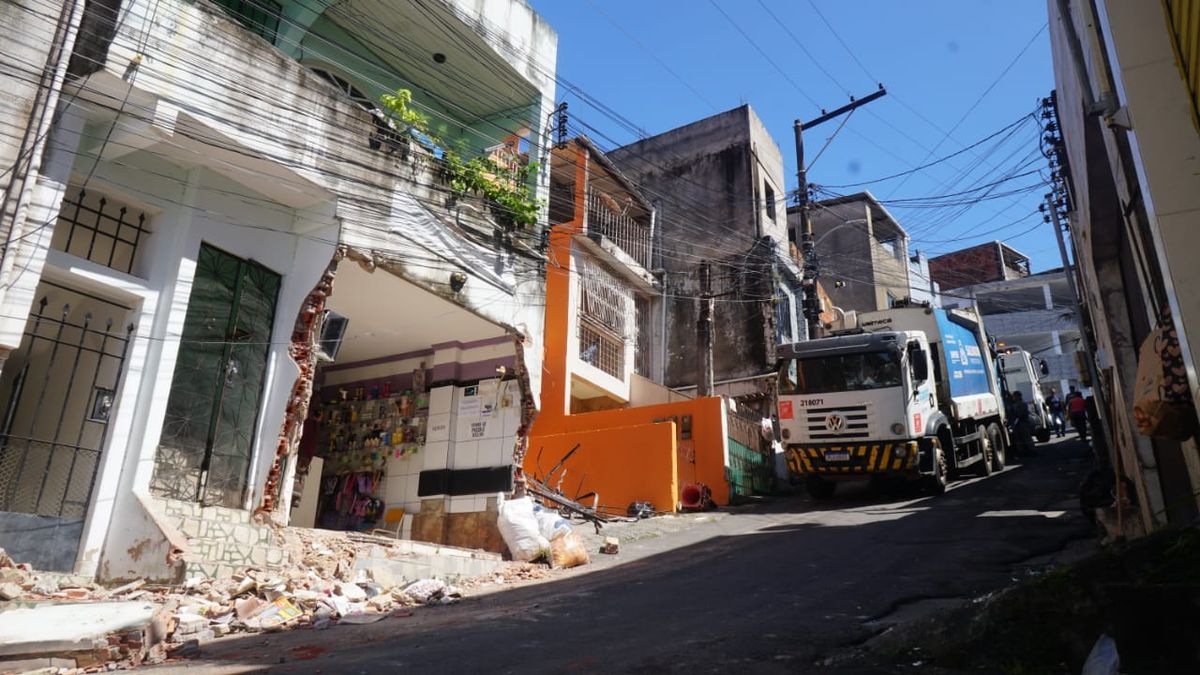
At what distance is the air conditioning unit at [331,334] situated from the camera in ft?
31.1

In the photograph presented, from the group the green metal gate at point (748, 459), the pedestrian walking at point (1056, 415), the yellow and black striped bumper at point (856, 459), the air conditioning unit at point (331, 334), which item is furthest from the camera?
the pedestrian walking at point (1056, 415)

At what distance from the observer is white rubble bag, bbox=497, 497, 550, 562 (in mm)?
10219

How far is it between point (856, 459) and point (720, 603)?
26.3ft

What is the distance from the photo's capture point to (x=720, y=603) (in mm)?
6352

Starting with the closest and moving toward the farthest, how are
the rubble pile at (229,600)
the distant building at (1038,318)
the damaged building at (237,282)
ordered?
the rubble pile at (229,600) → the damaged building at (237,282) → the distant building at (1038,318)

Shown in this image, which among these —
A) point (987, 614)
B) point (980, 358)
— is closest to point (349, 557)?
point (987, 614)

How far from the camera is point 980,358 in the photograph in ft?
57.5

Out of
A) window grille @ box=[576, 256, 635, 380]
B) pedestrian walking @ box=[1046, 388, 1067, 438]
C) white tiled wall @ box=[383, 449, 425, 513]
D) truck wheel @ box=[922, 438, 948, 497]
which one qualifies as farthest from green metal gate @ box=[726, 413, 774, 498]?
pedestrian walking @ box=[1046, 388, 1067, 438]

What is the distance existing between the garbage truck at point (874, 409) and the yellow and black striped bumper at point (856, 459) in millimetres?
17

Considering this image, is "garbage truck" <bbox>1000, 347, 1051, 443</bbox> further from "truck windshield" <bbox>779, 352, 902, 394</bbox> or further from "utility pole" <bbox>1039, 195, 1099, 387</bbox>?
"truck windshield" <bbox>779, 352, 902, 394</bbox>

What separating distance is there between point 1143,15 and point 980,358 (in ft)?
48.0

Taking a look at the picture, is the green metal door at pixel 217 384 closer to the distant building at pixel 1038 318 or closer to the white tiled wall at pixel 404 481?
the white tiled wall at pixel 404 481

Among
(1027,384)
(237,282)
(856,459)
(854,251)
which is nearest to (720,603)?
(237,282)

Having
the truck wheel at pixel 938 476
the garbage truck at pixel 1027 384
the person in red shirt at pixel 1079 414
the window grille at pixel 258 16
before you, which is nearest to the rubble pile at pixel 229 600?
the window grille at pixel 258 16
